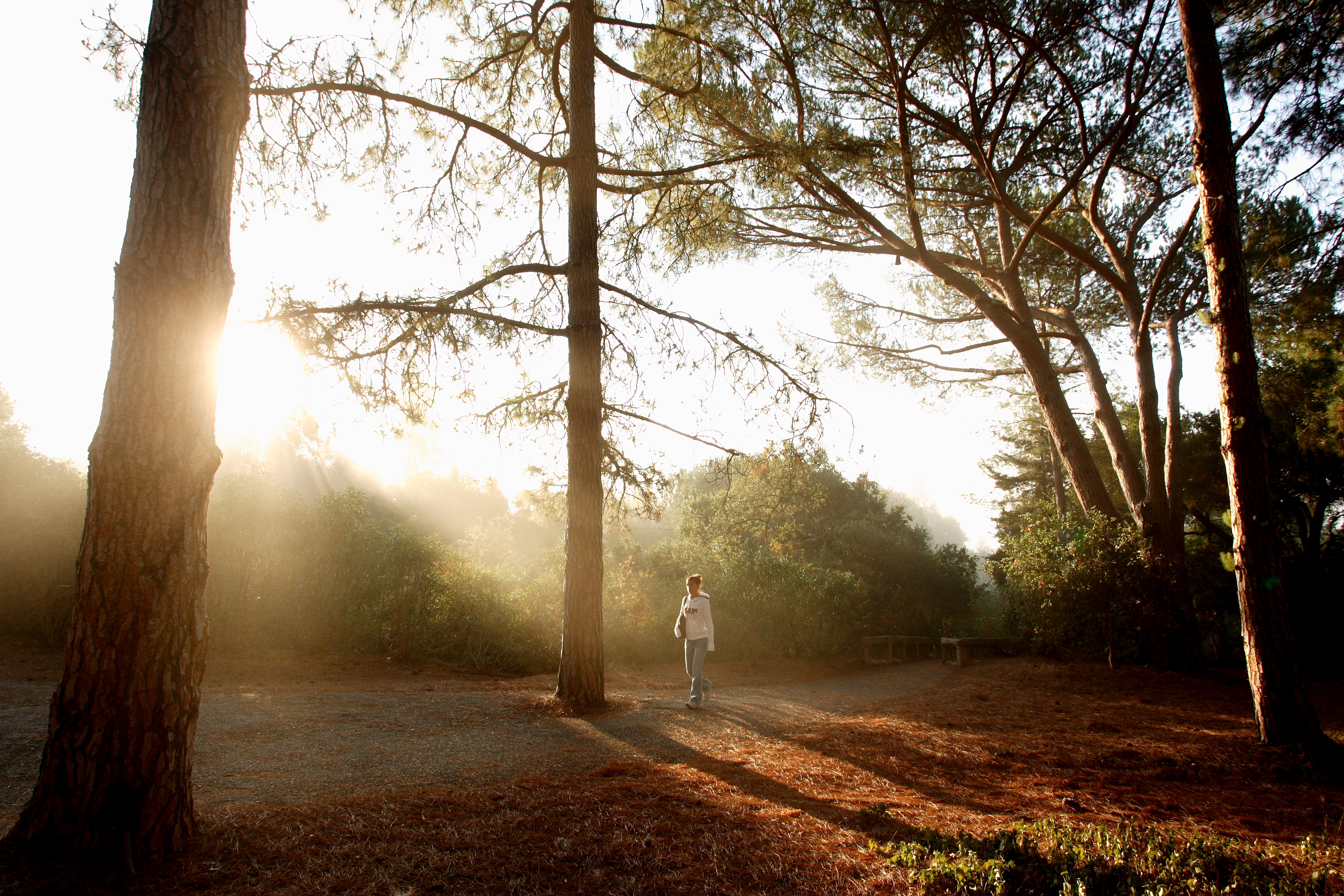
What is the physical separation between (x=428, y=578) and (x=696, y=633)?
17.3 feet

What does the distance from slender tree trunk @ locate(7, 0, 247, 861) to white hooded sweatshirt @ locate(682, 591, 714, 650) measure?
5.00 meters

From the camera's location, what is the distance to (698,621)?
7141 mm

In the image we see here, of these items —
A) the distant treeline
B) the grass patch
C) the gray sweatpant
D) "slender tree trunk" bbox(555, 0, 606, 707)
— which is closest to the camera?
the grass patch

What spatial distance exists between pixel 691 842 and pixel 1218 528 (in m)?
15.8

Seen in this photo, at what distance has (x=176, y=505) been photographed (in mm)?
2680

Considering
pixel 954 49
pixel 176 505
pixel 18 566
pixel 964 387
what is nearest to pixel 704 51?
pixel 954 49

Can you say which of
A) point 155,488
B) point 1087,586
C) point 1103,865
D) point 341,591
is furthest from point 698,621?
point 341,591

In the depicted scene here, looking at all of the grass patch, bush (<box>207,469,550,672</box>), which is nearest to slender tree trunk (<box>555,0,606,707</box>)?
bush (<box>207,469,550,672</box>)

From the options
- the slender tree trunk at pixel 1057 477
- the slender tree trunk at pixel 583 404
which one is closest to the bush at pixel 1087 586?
the slender tree trunk at pixel 583 404

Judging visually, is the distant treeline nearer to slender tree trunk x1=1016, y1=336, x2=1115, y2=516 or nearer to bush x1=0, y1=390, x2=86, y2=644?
bush x1=0, y1=390, x2=86, y2=644

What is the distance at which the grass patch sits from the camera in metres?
1.94

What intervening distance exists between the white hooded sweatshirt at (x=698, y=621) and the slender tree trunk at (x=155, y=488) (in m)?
5.00

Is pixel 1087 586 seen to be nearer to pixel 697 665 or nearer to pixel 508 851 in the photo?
pixel 697 665

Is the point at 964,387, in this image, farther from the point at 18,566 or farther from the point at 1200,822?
the point at 18,566
